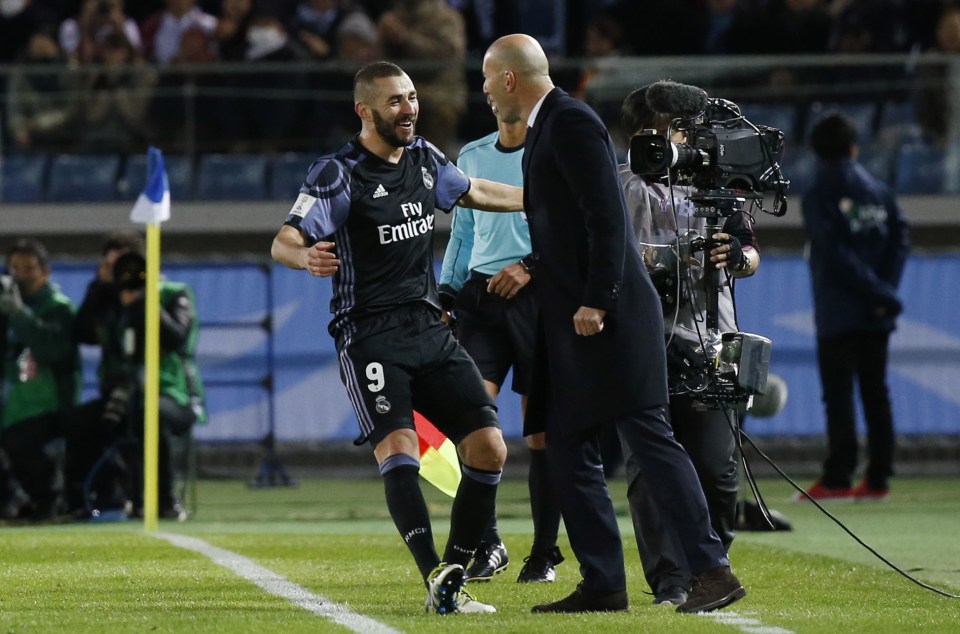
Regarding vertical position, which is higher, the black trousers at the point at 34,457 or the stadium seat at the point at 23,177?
the stadium seat at the point at 23,177

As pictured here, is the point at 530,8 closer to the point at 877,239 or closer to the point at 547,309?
the point at 877,239

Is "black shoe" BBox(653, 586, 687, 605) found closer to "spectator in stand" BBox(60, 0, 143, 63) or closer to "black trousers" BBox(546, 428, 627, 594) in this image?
"black trousers" BBox(546, 428, 627, 594)

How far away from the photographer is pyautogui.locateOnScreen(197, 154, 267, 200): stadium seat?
16.5 m

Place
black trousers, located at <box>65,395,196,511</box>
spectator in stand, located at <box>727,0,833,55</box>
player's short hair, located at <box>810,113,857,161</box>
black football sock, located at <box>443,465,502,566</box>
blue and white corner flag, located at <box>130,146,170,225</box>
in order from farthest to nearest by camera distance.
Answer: spectator in stand, located at <box>727,0,833,55</box> → player's short hair, located at <box>810,113,857,161</box> → black trousers, located at <box>65,395,196,511</box> → blue and white corner flag, located at <box>130,146,170,225</box> → black football sock, located at <box>443,465,502,566</box>

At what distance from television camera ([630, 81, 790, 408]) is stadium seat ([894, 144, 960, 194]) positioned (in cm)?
1006

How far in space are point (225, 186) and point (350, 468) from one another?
126 inches

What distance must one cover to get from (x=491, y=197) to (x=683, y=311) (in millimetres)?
866

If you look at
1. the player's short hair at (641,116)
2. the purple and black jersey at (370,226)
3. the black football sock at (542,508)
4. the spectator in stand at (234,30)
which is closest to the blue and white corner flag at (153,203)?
the black football sock at (542,508)

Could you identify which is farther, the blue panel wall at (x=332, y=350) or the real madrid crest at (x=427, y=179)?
the blue panel wall at (x=332, y=350)

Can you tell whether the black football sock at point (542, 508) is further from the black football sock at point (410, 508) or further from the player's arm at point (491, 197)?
the black football sock at point (410, 508)

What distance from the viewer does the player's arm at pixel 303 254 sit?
605cm

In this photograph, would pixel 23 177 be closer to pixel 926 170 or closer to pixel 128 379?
pixel 128 379

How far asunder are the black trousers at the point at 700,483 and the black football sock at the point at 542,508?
84 centimetres

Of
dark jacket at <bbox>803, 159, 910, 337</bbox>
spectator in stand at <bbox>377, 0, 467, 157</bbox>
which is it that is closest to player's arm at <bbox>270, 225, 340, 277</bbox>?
dark jacket at <bbox>803, 159, 910, 337</bbox>
